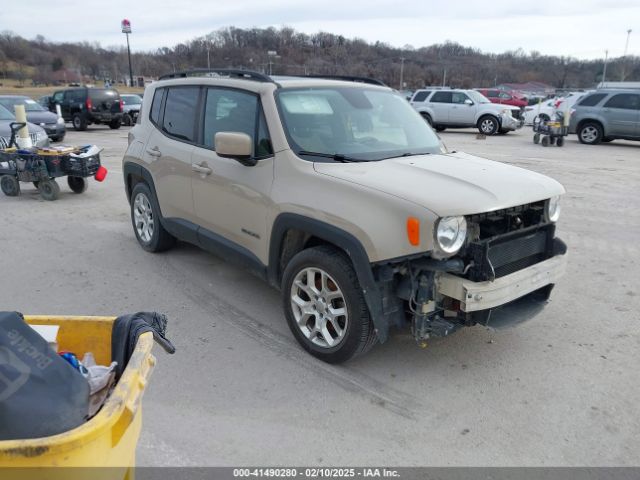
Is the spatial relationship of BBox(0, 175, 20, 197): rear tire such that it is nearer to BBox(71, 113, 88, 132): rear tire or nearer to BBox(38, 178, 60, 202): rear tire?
BBox(38, 178, 60, 202): rear tire

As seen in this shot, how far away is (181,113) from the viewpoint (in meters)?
5.11

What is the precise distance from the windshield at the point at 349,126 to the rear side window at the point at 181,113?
1.17 metres

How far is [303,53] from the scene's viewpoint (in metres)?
77.5

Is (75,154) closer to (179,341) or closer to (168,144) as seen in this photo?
(168,144)

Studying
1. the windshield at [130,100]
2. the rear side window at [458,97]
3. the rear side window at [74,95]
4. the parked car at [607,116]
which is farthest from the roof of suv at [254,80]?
the windshield at [130,100]

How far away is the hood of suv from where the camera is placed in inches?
122

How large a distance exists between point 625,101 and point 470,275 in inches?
653

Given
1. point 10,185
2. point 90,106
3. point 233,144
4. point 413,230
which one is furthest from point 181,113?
point 90,106

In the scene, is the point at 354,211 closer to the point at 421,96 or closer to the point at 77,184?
the point at 77,184

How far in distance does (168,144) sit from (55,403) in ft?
12.4

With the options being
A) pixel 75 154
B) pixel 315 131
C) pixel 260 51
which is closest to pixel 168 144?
pixel 315 131

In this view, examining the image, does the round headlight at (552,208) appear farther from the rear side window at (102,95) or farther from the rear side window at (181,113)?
the rear side window at (102,95)

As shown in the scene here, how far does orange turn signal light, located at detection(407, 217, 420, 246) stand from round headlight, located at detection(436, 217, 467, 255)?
0.37 ft

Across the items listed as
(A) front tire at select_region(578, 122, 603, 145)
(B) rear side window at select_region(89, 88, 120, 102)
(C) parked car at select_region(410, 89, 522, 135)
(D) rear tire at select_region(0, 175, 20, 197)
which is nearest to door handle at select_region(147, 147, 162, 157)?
(D) rear tire at select_region(0, 175, 20, 197)
